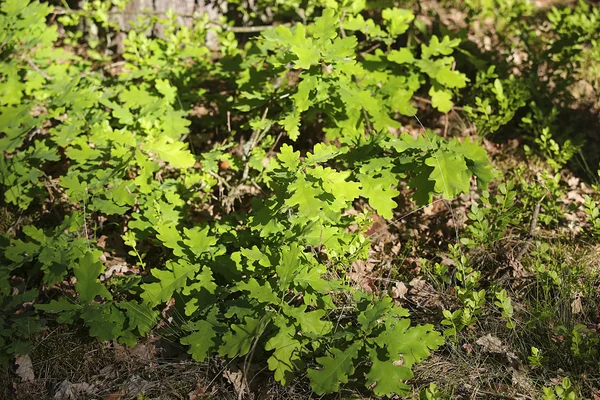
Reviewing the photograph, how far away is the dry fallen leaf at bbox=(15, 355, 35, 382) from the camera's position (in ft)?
9.34

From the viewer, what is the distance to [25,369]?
9.45 ft

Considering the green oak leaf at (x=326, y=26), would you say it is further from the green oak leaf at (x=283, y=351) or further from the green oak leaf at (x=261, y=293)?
the green oak leaf at (x=283, y=351)

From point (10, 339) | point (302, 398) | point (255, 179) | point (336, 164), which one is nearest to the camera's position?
point (302, 398)

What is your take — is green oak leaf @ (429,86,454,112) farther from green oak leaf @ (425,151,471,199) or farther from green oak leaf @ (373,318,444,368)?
green oak leaf @ (373,318,444,368)

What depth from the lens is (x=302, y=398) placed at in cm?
266

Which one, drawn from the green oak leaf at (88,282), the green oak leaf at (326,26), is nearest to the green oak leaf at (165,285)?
the green oak leaf at (88,282)

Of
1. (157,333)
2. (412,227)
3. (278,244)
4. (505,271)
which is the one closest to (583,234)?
(505,271)

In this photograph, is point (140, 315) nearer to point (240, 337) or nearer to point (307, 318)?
point (240, 337)

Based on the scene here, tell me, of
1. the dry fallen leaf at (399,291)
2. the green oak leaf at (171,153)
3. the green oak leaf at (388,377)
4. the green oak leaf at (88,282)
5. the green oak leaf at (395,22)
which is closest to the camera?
the green oak leaf at (388,377)

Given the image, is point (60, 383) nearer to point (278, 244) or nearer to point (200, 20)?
point (278, 244)

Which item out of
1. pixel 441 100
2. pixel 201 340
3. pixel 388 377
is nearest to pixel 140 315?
pixel 201 340

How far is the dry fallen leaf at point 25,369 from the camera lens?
2846 millimetres

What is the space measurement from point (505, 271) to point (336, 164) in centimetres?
134

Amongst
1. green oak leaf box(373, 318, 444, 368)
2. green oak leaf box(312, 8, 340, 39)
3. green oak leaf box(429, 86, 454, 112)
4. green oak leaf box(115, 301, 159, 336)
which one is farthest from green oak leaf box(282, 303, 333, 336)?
green oak leaf box(429, 86, 454, 112)
